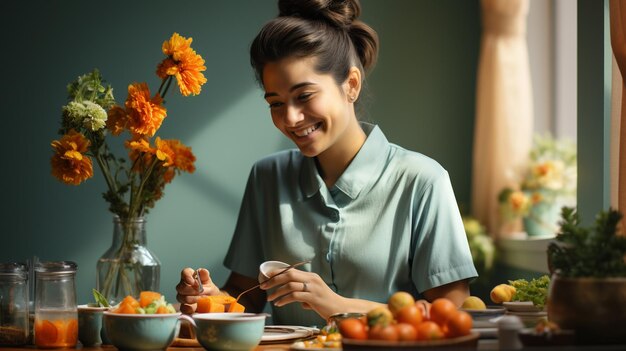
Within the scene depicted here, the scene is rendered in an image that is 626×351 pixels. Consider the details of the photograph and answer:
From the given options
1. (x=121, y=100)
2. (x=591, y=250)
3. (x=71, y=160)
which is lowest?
(x=591, y=250)

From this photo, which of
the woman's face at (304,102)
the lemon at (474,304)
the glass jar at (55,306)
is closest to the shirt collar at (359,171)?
the woman's face at (304,102)

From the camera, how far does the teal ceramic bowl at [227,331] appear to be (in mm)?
1472

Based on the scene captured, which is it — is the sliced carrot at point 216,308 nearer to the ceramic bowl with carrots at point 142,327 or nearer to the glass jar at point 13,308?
the ceramic bowl with carrots at point 142,327

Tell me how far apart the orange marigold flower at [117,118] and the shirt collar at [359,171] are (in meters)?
0.74

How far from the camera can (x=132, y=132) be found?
1.78 meters

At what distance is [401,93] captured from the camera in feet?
13.6

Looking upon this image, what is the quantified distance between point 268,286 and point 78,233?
2.25 meters

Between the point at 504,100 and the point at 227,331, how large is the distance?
8.91 ft

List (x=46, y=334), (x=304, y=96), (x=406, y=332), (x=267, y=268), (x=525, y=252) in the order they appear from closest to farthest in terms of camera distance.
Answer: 1. (x=406, y=332)
2. (x=46, y=334)
3. (x=267, y=268)
4. (x=304, y=96)
5. (x=525, y=252)

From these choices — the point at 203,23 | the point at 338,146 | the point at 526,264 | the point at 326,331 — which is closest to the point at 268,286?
the point at 326,331

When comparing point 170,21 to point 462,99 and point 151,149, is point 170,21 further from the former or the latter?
point 151,149

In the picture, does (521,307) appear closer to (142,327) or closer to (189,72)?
(142,327)

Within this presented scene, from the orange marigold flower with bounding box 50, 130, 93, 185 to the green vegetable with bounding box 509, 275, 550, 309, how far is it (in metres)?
0.90

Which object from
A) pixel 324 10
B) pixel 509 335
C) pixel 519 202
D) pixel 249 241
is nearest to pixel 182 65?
pixel 324 10
